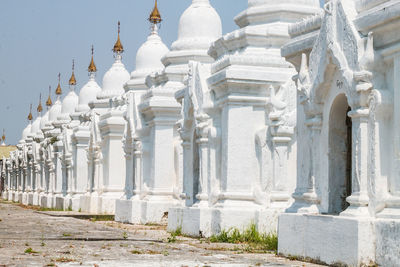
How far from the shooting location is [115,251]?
11.7m

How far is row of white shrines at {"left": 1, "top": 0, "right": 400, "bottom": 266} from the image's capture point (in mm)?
9211

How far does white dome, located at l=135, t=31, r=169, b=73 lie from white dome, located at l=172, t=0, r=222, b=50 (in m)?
4.25

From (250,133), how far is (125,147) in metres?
8.06

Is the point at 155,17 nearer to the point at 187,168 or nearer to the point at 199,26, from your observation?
the point at 199,26

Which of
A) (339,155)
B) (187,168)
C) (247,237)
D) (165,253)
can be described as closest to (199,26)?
(187,168)

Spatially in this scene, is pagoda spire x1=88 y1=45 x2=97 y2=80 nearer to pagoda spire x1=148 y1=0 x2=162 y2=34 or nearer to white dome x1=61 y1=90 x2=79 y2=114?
white dome x1=61 y1=90 x2=79 y2=114

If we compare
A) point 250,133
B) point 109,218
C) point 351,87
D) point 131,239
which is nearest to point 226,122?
point 250,133

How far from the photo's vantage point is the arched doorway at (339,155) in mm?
10430

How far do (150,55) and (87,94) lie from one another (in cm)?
1144

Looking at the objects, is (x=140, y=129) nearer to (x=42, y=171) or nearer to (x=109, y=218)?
(x=109, y=218)

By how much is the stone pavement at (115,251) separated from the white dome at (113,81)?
12.6 metres

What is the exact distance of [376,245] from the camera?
8.84 metres

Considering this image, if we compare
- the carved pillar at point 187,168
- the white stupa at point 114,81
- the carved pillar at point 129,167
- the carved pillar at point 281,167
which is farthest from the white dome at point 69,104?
the carved pillar at point 281,167

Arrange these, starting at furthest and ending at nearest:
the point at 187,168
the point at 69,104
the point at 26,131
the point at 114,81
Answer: the point at 26,131, the point at 69,104, the point at 114,81, the point at 187,168
